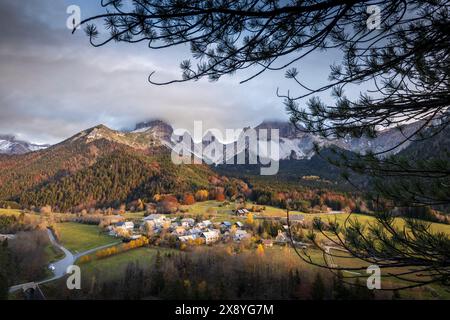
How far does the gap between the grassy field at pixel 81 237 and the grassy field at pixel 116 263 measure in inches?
304

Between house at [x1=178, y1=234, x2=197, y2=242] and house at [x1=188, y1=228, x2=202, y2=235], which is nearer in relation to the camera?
house at [x1=178, y1=234, x2=197, y2=242]

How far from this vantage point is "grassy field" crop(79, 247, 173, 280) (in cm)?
3828

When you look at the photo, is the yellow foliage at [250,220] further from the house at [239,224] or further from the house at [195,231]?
the house at [195,231]

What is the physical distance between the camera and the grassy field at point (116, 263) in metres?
38.3

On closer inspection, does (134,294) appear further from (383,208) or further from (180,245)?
(383,208)

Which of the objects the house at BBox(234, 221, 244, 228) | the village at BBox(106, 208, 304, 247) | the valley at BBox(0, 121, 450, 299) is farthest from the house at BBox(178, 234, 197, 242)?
the house at BBox(234, 221, 244, 228)

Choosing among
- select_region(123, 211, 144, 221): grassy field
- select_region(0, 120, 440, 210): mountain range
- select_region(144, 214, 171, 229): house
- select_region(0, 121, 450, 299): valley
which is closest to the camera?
select_region(0, 121, 450, 299): valley

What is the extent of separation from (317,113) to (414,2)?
146 centimetres

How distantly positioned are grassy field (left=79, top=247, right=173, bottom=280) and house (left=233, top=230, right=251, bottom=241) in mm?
10922

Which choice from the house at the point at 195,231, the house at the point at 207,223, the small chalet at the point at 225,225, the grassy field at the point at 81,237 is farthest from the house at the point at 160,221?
the small chalet at the point at 225,225

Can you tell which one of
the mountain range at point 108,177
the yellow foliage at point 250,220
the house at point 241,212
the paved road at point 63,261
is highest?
the mountain range at point 108,177

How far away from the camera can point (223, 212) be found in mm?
61750

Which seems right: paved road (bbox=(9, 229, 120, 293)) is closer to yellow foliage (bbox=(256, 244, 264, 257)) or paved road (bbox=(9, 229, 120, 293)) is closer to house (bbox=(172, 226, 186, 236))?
house (bbox=(172, 226, 186, 236))

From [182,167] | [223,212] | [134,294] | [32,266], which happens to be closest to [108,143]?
[182,167]
